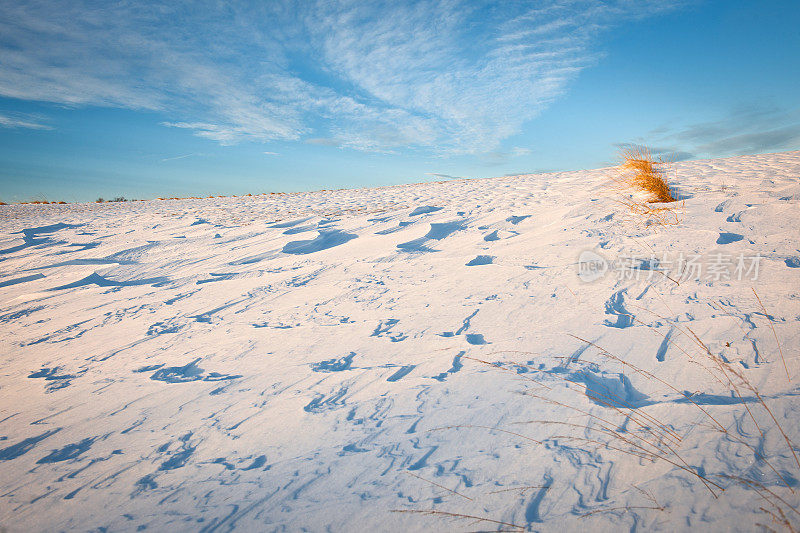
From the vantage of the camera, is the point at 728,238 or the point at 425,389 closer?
the point at 425,389

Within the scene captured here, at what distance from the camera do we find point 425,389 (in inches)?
56.7

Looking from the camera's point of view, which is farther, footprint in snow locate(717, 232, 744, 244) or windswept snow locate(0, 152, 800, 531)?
footprint in snow locate(717, 232, 744, 244)

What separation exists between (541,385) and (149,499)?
4.69 ft

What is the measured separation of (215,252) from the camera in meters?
3.98

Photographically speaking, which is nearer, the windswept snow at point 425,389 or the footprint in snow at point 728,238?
the windswept snow at point 425,389

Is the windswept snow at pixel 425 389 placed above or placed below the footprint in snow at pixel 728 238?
below

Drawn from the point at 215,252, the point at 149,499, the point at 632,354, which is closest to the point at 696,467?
the point at 632,354

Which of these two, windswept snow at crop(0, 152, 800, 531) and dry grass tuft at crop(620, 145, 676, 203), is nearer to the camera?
windswept snow at crop(0, 152, 800, 531)

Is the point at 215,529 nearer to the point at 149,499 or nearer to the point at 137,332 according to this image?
the point at 149,499

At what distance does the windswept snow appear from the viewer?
960 millimetres

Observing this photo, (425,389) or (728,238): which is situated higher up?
(728,238)

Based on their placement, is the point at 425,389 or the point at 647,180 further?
the point at 647,180

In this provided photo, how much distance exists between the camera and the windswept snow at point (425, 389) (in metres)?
0.96

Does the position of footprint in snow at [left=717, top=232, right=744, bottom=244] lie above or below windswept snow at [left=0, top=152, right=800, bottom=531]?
above
